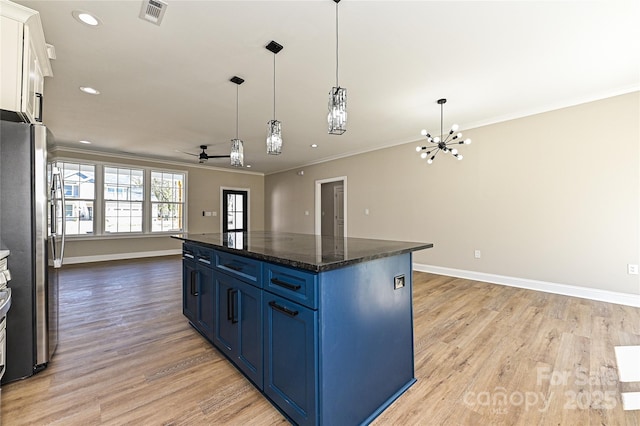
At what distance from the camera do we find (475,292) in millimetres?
3838

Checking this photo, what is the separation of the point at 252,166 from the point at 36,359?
655cm

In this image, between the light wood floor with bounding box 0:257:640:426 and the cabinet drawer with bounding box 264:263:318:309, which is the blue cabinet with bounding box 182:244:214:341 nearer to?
the light wood floor with bounding box 0:257:640:426

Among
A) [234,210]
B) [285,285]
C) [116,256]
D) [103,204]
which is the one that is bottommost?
[116,256]

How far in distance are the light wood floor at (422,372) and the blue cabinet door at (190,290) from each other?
0.19m

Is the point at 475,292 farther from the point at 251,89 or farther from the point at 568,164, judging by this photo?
the point at 251,89

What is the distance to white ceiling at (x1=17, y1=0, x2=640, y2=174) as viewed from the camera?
79.3 inches

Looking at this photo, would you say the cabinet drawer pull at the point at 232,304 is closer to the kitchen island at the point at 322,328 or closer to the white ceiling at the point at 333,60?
the kitchen island at the point at 322,328

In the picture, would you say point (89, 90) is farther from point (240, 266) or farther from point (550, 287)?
point (550, 287)

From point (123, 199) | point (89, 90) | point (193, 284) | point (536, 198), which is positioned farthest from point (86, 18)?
point (123, 199)

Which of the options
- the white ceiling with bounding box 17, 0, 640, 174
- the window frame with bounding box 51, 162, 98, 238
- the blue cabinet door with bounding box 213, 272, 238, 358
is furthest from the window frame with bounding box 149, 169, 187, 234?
the blue cabinet door with bounding box 213, 272, 238, 358

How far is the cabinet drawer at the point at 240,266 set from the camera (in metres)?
1.64

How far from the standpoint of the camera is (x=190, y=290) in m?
2.64

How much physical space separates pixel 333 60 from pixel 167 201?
6.32 m

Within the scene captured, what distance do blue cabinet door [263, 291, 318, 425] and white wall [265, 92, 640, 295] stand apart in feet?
13.3
